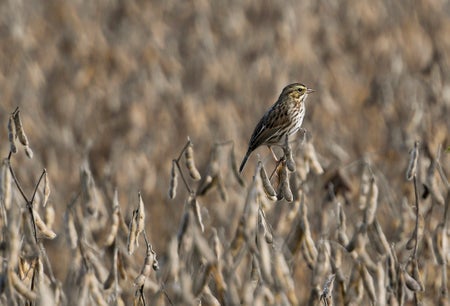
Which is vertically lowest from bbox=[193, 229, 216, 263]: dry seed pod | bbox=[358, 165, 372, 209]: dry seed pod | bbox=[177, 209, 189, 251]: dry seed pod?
bbox=[193, 229, 216, 263]: dry seed pod

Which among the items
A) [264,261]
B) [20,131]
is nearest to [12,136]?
[20,131]

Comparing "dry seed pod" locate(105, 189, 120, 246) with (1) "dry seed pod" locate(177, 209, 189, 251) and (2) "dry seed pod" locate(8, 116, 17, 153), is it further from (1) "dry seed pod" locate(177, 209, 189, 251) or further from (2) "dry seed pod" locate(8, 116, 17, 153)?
(1) "dry seed pod" locate(177, 209, 189, 251)

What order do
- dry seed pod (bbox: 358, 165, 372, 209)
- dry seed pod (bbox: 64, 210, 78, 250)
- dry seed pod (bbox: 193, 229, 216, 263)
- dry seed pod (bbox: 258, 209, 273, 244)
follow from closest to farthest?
dry seed pod (bbox: 193, 229, 216, 263)
dry seed pod (bbox: 258, 209, 273, 244)
dry seed pod (bbox: 64, 210, 78, 250)
dry seed pod (bbox: 358, 165, 372, 209)

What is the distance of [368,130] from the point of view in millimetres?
7184

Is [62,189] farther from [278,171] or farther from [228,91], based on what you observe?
[278,171]

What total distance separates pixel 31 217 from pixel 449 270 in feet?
6.55

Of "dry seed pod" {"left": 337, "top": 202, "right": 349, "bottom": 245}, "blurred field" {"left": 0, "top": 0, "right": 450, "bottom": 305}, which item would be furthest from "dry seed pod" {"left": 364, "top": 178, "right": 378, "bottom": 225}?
"blurred field" {"left": 0, "top": 0, "right": 450, "bottom": 305}

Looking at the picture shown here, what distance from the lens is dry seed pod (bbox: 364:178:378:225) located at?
303cm

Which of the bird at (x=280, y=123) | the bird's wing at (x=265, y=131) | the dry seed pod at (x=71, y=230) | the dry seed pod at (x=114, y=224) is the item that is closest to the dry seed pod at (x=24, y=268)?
the dry seed pod at (x=71, y=230)

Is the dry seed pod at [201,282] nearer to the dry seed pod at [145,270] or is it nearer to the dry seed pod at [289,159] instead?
the dry seed pod at [145,270]

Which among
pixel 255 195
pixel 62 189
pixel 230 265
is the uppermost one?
pixel 62 189

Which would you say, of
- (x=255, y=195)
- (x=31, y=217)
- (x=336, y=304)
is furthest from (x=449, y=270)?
(x=31, y=217)

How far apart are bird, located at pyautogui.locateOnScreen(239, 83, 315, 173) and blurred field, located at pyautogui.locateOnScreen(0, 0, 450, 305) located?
2.55 ft

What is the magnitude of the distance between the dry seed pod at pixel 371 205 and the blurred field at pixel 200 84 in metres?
1.87
